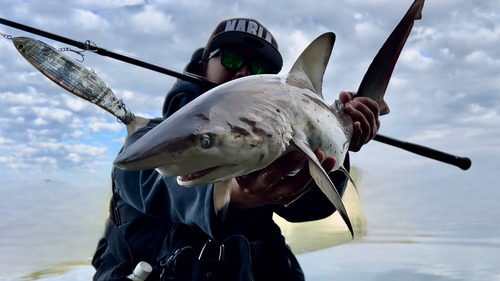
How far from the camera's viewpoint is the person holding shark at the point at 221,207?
168cm

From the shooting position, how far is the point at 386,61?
7.48ft

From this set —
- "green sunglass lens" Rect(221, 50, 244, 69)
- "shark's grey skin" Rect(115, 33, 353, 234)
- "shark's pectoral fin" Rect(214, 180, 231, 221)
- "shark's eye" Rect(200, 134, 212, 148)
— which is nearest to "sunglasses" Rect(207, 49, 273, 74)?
"green sunglass lens" Rect(221, 50, 244, 69)

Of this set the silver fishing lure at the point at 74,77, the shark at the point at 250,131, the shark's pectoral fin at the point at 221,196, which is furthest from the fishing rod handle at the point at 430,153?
the shark's pectoral fin at the point at 221,196

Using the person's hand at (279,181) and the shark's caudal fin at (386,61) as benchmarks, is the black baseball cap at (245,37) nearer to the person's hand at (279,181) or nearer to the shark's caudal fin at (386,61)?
the shark's caudal fin at (386,61)

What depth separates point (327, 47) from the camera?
186 cm

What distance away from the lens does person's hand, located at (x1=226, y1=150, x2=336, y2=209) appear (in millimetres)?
1514

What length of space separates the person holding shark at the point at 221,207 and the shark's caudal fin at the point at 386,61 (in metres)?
0.13

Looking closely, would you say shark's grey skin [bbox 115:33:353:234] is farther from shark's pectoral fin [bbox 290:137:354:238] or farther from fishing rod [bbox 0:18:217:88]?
fishing rod [bbox 0:18:217:88]

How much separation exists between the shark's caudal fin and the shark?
0.54 meters

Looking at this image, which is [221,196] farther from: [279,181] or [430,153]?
[430,153]

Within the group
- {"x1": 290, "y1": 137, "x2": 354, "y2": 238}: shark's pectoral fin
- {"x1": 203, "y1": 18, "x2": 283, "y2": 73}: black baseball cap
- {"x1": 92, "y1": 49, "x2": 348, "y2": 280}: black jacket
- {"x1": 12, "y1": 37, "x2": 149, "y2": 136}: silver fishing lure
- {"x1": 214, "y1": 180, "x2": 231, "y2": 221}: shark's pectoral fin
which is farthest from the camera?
{"x1": 203, "y1": 18, "x2": 283, "y2": 73}: black baseball cap

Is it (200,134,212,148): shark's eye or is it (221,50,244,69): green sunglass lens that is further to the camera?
(221,50,244,69): green sunglass lens

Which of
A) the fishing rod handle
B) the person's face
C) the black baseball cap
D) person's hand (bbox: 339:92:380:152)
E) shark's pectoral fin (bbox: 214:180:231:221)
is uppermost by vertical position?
the black baseball cap

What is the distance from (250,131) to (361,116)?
1072mm
